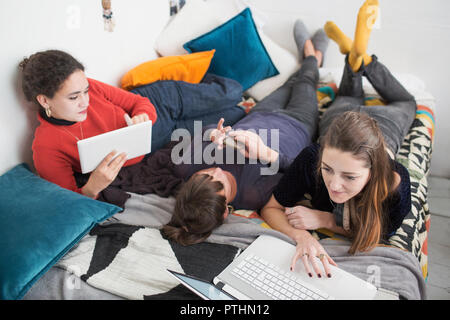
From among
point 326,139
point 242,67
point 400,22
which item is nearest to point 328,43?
point 400,22

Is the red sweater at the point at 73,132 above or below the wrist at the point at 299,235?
above

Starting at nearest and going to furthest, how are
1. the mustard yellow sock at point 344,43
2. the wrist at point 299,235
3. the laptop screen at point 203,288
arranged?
the laptop screen at point 203,288 → the wrist at point 299,235 → the mustard yellow sock at point 344,43

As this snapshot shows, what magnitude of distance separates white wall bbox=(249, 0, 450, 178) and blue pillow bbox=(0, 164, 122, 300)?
2.03 metres

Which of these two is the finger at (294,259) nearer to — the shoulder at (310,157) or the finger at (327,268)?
the finger at (327,268)

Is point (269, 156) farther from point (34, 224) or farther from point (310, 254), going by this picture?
point (34, 224)

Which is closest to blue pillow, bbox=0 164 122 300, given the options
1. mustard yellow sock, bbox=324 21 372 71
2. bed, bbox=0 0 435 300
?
bed, bbox=0 0 435 300

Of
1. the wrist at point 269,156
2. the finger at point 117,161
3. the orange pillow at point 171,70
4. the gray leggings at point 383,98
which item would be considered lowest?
the wrist at point 269,156

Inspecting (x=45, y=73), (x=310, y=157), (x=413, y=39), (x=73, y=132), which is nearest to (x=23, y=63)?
(x=45, y=73)

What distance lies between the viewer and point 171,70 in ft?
6.37

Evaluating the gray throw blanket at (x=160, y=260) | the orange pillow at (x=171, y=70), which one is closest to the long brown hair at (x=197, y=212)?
the gray throw blanket at (x=160, y=260)

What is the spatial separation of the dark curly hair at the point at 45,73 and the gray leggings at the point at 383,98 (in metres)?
1.19

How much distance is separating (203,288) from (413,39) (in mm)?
2131

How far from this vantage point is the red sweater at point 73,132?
1306 mm
